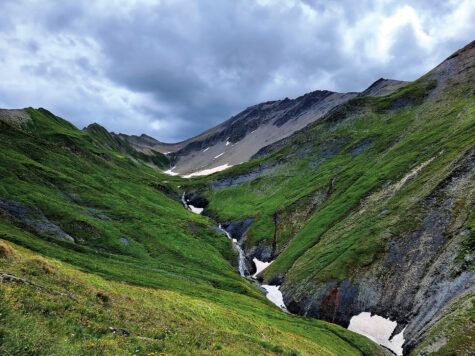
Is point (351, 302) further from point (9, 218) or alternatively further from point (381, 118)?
point (381, 118)

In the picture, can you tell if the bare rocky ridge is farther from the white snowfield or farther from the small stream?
the white snowfield

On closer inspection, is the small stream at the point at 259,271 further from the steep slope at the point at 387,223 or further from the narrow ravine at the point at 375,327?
the steep slope at the point at 387,223

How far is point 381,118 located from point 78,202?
460ft

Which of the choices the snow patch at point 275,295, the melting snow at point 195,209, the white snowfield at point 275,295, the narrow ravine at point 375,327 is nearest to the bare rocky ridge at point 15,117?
the melting snow at point 195,209

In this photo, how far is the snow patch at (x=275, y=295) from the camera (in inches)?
3209

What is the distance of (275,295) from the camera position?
86.2 metres

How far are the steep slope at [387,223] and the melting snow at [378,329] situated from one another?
1.23m

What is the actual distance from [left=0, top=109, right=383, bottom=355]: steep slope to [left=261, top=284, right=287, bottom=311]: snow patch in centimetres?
582

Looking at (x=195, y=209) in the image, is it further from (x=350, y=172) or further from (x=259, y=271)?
(x=259, y=271)

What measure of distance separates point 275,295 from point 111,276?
44.2m

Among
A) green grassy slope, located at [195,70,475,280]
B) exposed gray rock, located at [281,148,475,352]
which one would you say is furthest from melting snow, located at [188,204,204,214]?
exposed gray rock, located at [281,148,475,352]

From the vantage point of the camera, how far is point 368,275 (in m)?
74.6

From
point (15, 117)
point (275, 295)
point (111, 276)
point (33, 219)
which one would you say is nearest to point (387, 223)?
point (275, 295)

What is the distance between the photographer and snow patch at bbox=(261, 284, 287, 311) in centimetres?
8150
